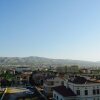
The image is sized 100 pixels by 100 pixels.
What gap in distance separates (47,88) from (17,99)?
27.7 ft

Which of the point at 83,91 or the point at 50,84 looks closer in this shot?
the point at 83,91

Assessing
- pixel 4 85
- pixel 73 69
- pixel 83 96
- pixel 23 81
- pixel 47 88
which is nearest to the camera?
pixel 83 96

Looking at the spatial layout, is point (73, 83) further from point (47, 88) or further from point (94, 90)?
point (47, 88)

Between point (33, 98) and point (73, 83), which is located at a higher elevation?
point (73, 83)

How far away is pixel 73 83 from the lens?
126 feet

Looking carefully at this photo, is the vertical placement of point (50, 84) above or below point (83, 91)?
below

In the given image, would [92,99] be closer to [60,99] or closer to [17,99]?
[60,99]

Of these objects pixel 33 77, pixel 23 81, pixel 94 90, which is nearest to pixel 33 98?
pixel 94 90

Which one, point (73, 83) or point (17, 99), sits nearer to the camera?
point (73, 83)

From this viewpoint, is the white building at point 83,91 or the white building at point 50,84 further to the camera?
the white building at point 50,84

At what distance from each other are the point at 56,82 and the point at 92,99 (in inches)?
727

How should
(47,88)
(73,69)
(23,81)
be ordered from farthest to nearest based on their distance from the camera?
(73,69) → (23,81) → (47,88)

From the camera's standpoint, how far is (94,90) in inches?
1500

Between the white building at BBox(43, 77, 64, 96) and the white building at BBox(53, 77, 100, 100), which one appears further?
the white building at BBox(43, 77, 64, 96)
